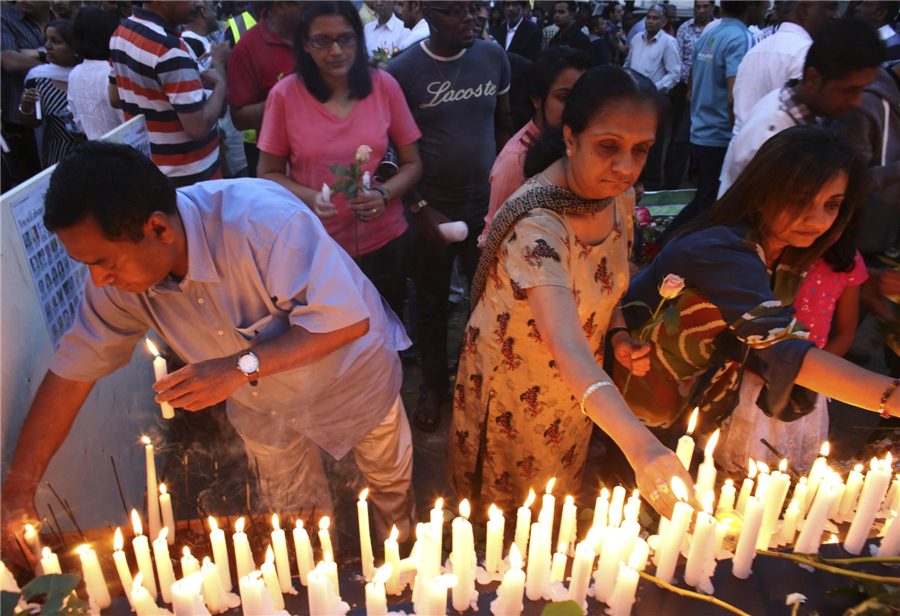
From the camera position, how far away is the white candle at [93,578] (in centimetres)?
130

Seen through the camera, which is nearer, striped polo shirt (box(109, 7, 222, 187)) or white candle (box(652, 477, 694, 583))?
white candle (box(652, 477, 694, 583))

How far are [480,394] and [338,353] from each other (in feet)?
1.79

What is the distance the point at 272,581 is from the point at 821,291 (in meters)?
2.17

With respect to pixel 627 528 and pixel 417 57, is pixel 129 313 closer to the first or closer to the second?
pixel 627 528

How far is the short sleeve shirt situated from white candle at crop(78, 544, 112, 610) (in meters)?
2.79

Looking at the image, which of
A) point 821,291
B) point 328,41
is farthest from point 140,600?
point 328,41

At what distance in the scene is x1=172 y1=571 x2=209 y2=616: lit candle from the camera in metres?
1.21

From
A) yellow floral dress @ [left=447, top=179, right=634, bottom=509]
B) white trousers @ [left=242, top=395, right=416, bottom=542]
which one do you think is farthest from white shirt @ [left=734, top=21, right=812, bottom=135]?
white trousers @ [left=242, top=395, right=416, bottom=542]

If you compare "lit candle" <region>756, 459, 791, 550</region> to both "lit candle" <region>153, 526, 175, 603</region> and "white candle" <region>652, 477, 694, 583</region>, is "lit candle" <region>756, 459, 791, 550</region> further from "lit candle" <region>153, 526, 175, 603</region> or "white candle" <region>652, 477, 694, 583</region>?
"lit candle" <region>153, 526, 175, 603</region>

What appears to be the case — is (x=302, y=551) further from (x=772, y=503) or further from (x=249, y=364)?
(x=772, y=503)

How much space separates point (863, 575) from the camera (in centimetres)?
135

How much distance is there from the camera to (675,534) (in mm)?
1306

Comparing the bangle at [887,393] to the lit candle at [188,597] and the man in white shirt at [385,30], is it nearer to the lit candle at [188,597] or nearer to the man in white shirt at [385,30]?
the lit candle at [188,597]

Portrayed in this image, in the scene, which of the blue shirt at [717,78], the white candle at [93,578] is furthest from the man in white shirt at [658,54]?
the white candle at [93,578]
